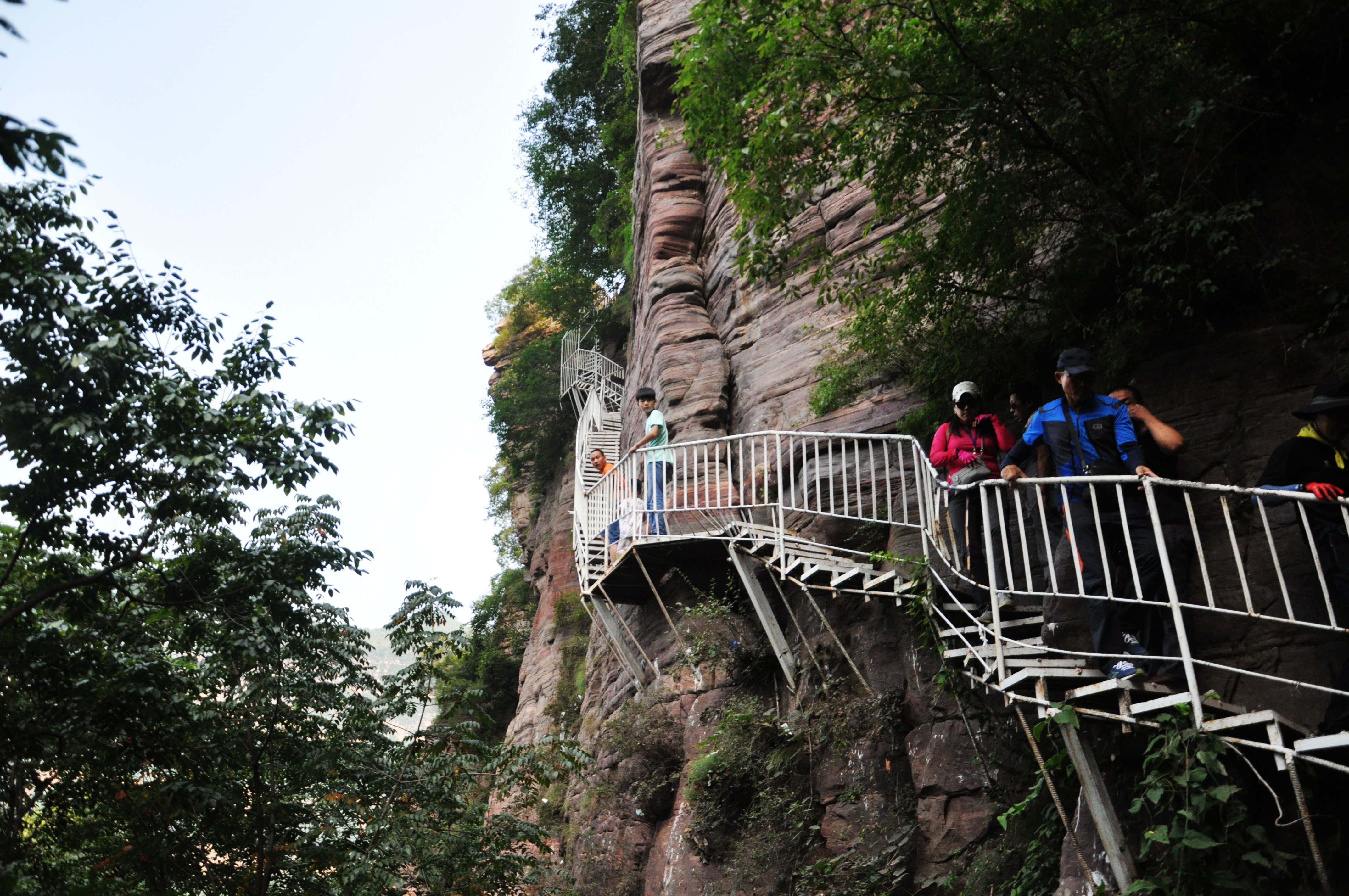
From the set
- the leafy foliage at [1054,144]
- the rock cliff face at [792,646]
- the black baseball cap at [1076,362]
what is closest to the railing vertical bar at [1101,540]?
the black baseball cap at [1076,362]

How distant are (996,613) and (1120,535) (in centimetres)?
91

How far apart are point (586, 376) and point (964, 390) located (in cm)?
1854

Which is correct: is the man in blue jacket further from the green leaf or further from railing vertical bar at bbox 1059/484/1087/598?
the green leaf

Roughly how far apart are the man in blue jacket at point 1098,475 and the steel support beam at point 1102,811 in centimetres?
45

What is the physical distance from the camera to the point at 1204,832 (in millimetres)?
4812

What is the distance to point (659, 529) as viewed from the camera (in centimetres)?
1138

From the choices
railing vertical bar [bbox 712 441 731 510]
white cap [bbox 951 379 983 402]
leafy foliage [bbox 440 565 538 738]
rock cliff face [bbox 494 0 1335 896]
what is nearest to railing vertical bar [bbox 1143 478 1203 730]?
rock cliff face [bbox 494 0 1335 896]

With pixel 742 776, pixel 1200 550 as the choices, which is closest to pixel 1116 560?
pixel 1200 550

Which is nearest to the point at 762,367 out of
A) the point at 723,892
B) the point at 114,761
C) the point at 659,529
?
the point at 659,529

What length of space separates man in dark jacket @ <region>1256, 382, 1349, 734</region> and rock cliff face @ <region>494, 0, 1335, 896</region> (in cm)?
58

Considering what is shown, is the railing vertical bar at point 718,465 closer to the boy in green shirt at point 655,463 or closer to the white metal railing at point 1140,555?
the white metal railing at point 1140,555

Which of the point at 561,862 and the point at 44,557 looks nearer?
the point at 44,557

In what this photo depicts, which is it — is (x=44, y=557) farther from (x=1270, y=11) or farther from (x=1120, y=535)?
(x=1270, y=11)

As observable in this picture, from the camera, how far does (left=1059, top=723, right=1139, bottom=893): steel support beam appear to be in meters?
5.27
